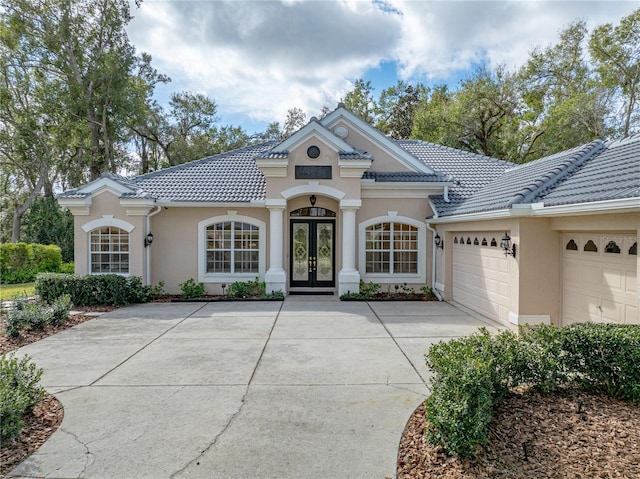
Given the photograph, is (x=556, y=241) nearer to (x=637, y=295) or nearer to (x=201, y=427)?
(x=637, y=295)

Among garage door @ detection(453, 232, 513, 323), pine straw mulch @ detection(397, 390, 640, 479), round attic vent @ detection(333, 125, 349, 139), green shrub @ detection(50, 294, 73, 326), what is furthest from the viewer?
round attic vent @ detection(333, 125, 349, 139)

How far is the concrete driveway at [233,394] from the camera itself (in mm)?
3760

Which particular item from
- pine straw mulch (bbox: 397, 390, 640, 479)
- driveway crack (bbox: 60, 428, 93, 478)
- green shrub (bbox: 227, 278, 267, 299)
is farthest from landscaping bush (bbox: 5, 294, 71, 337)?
pine straw mulch (bbox: 397, 390, 640, 479)

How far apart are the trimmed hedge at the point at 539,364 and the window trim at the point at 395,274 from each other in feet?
27.6

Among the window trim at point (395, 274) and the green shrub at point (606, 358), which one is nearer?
the green shrub at point (606, 358)

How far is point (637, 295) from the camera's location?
5.93 m

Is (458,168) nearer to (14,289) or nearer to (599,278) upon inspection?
(599,278)

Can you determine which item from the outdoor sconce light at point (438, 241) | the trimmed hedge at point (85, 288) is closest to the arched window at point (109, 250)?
the trimmed hedge at point (85, 288)

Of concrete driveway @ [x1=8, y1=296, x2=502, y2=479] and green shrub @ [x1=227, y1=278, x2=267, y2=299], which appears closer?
concrete driveway @ [x1=8, y1=296, x2=502, y2=479]

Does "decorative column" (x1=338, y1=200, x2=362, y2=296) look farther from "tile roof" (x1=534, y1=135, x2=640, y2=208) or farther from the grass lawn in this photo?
the grass lawn

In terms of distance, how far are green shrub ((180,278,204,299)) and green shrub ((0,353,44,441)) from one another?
802 cm

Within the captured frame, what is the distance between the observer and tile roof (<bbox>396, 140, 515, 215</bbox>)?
13266mm

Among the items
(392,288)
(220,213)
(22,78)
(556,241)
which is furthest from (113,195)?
(22,78)

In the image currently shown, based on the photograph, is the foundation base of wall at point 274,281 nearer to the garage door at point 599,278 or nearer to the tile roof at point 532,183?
the tile roof at point 532,183
